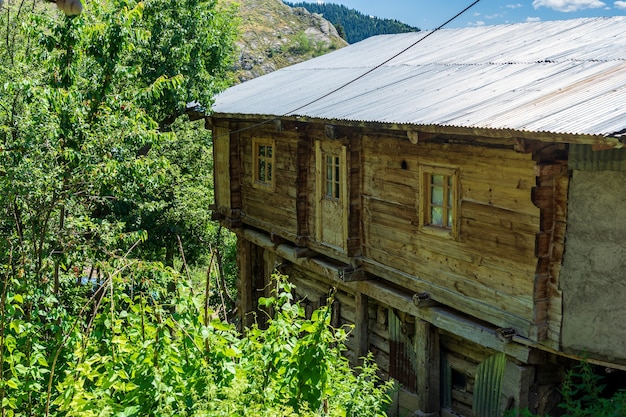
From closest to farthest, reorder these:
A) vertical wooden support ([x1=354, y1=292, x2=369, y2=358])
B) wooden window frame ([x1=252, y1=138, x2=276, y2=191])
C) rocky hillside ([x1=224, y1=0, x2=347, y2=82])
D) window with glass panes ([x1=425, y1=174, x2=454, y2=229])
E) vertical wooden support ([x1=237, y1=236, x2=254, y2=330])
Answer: window with glass panes ([x1=425, y1=174, x2=454, y2=229]), vertical wooden support ([x1=354, y1=292, x2=369, y2=358]), wooden window frame ([x1=252, y1=138, x2=276, y2=191]), vertical wooden support ([x1=237, y1=236, x2=254, y2=330]), rocky hillside ([x1=224, y1=0, x2=347, y2=82])

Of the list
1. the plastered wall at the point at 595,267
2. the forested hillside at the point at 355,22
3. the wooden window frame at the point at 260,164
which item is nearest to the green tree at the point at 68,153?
the wooden window frame at the point at 260,164

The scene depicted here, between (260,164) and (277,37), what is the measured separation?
215 ft

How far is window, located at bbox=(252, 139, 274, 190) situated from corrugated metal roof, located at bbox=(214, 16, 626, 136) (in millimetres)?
737

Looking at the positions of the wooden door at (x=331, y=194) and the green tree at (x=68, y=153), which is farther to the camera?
the wooden door at (x=331, y=194)

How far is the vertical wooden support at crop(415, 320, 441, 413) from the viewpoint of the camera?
1040 cm

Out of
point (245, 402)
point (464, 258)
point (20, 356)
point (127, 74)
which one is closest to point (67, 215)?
point (127, 74)

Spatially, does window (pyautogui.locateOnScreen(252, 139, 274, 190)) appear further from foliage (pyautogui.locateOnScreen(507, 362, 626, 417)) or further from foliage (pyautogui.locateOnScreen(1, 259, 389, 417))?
foliage (pyautogui.locateOnScreen(1, 259, 389, 417))

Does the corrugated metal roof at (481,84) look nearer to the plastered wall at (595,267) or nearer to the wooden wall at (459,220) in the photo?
the wooden wall at (459,220)

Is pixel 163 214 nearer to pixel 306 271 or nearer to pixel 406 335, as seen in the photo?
pixel 306 271

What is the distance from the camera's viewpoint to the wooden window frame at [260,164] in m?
13.6

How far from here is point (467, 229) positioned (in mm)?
9164

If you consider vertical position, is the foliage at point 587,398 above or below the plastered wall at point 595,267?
below

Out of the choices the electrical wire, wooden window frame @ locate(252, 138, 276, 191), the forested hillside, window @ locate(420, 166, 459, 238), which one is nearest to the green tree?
the electrical wire

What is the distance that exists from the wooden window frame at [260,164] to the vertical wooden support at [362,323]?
284 centimetres
